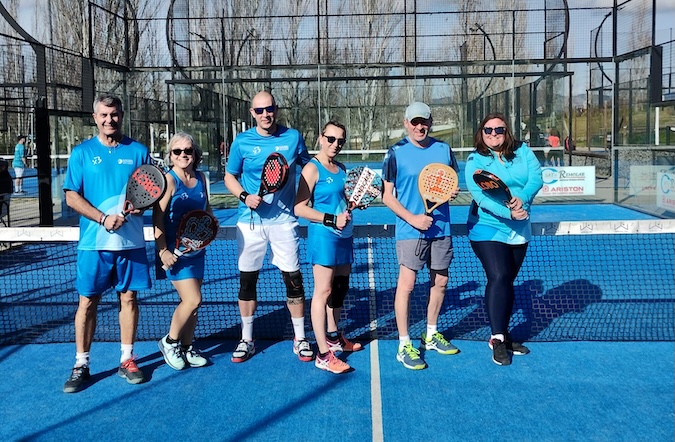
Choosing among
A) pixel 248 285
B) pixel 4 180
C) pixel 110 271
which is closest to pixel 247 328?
pixel 248 285

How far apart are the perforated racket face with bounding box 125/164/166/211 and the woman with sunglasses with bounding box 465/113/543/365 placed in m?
2.05

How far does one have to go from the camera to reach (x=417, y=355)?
4719mm

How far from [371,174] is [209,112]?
13.6m

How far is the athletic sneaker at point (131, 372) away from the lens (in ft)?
14.6

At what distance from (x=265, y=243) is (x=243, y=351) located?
0.78 meters

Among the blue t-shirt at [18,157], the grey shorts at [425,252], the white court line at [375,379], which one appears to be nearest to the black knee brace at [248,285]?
the white court line at [375,379]

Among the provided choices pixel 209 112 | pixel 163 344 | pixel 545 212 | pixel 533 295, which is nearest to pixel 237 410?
pixel 163 344

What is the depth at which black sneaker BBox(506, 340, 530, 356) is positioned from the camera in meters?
4.94

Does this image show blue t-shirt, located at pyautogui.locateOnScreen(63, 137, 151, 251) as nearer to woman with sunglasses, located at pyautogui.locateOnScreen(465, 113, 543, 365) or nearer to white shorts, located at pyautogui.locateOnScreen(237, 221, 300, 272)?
white shorts, located at pyautogui.locateOnScreen(237, 221, 300, 272)

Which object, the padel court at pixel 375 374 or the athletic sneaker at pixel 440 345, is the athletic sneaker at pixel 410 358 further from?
the athletic sneaker at pixel 440 345

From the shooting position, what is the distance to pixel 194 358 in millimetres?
4781

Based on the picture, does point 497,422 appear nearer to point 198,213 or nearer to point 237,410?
point 237,410

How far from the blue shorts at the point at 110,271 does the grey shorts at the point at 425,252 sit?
1.71 meters

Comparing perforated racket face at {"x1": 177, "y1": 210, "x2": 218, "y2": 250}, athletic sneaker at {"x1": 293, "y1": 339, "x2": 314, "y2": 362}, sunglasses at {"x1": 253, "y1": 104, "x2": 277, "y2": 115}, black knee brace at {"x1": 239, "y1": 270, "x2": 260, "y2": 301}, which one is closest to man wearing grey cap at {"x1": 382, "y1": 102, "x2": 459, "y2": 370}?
athletic sneaker at {"x1": 293, "y1": 339, "x2": 314, "y2": 362}
